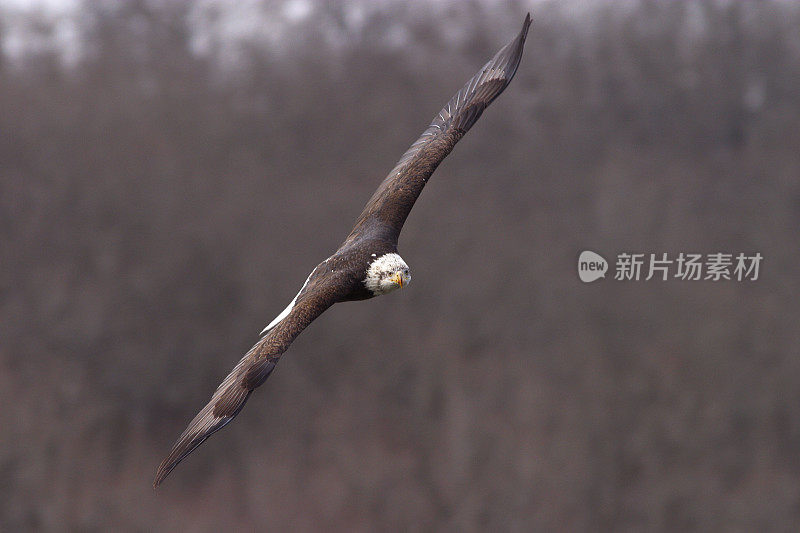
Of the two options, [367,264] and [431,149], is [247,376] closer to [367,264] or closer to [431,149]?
[367,264]

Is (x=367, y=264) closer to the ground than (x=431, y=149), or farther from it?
closer to the ground

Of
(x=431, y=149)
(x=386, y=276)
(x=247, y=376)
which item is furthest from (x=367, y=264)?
(x=431, y=149)

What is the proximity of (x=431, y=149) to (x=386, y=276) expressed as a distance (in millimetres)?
1698

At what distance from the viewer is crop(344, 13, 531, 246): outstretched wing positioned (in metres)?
8.41

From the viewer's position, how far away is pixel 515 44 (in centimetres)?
888

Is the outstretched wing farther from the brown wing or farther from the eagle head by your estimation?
the brown wing

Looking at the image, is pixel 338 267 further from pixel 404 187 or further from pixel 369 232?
pixel 404 187

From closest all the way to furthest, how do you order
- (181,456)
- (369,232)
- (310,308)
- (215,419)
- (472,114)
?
(181,456) → (215,419) → (310,308) → (369,232) → (472,114)

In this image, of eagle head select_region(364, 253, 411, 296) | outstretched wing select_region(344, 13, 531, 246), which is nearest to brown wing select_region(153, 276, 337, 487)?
eagle head select_region(364, 253, 411, 296)

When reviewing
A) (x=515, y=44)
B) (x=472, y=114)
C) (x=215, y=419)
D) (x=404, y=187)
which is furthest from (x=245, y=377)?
(x=515, y=44)

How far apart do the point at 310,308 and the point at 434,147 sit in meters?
2.26

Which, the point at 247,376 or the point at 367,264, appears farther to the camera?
the point at 367,264

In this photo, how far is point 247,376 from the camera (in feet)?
22.8

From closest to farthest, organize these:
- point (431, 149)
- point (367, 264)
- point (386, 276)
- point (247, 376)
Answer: point (247, 376) < point (386, 276) < point (367, 264) < point (431, 149)
